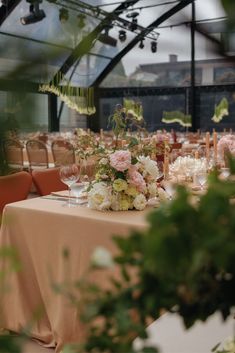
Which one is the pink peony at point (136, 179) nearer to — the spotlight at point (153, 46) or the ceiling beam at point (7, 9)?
the ceiling beam at point (7, 9)

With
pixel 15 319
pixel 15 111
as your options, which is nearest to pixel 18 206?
pixel 15 319

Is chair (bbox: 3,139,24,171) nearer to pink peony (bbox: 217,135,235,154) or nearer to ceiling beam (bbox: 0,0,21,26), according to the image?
ceiling beam (bbox: 0,0,21,26)

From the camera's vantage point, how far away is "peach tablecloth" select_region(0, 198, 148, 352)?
2.34 m

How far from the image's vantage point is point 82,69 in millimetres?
395

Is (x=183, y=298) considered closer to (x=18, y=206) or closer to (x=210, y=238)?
(x=210, y=238)

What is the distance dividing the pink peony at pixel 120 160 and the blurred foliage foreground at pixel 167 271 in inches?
73.9

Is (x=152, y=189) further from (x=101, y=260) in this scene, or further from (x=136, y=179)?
(x=101, y=260)

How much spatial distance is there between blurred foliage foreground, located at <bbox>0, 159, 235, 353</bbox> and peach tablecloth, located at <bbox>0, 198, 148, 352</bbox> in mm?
1747

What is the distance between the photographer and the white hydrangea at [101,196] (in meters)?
2.45

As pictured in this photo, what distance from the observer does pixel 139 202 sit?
2471 millimetres

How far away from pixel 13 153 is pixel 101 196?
2118 mm

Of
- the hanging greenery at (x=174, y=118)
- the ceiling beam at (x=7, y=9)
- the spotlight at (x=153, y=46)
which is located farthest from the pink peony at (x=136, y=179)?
the spotlight at (x=153, y=46)

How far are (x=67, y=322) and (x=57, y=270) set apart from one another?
0.87 feet

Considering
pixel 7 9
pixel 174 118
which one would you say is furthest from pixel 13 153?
pixel 174 118
